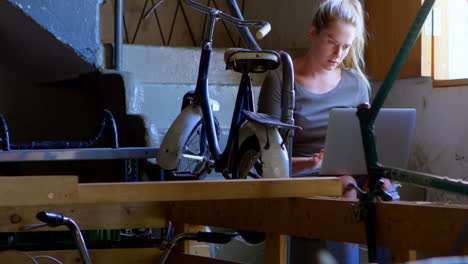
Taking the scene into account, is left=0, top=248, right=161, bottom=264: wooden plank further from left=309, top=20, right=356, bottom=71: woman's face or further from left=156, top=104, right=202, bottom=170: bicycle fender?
left=309, top=20, right=356, bottom=71: woman's face

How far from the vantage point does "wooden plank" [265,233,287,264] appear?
→ 1235 millimetres

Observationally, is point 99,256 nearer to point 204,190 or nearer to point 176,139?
point 176,139

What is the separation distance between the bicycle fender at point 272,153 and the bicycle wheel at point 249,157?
5 centimetres

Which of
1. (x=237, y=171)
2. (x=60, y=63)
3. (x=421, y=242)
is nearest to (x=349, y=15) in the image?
(x=237, y=171)

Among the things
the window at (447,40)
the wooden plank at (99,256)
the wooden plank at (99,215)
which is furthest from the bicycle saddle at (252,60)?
the window at (447,40)

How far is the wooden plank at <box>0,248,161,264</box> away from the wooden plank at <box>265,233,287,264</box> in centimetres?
49

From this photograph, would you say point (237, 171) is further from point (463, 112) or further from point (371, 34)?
point (371, 34)

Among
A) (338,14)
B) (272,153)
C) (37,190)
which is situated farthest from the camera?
(338,14)

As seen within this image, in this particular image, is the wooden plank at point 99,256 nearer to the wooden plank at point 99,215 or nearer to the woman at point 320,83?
the wooden plank at point 99,215

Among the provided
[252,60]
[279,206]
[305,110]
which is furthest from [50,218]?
[305,110]

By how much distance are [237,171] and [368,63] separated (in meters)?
1.82

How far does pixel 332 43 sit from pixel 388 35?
1.29 meters

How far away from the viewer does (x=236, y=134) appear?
1.66 m

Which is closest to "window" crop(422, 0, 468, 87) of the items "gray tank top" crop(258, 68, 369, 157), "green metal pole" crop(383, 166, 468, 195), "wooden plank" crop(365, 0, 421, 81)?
Answer: "wooden plank" crop(365, 0, 421, 81)
